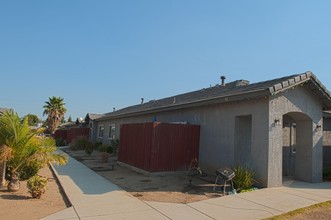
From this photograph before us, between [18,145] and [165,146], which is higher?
[165,146]

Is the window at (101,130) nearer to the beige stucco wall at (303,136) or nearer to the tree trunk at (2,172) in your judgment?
the tree trunk at (2,172)

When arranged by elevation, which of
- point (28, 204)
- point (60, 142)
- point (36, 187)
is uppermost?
point (60, 142)

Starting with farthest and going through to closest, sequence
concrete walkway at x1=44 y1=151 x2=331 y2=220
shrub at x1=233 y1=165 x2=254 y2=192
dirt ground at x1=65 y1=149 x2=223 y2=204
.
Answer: shrub at x1=233 y1=165 x2=254 y2=192, dirt ground at x1=65 y1=149 x2=223 y2=204, concrete walkway at x1=44 y1=151 x2=331 y2=220

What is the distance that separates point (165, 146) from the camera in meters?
12.5

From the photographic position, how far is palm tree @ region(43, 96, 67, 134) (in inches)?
1828

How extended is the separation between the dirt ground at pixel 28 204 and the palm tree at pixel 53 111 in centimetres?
3891

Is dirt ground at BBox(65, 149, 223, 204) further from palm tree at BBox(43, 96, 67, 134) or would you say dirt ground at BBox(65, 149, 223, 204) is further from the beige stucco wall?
palm tree at BBox(43, 96, 67, 134)

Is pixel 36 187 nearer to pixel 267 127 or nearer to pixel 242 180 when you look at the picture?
pixel 242 180

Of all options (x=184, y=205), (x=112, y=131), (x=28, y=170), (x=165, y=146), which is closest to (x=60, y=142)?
(x=112, y=131)

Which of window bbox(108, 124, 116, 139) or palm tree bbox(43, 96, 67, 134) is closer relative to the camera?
window bbox(108, 124, 116, 139)

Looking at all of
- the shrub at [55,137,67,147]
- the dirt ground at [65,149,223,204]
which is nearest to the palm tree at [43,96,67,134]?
the shrub at [55,137,67,147]

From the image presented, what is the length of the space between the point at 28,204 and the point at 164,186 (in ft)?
14.1

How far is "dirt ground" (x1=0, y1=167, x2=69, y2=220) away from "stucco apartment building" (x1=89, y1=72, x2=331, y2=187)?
6200 mm

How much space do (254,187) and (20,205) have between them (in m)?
6.97
